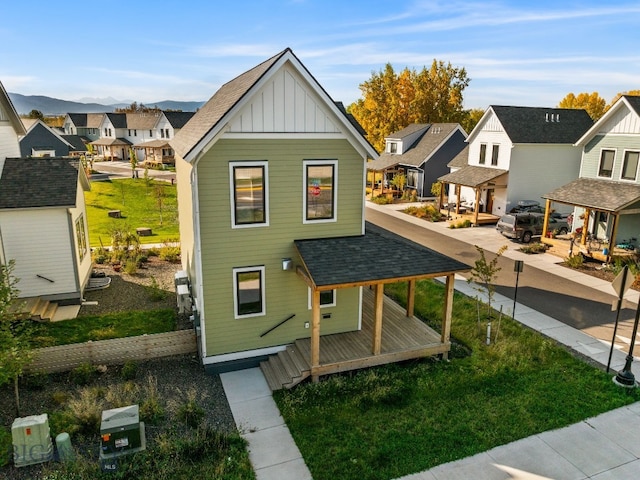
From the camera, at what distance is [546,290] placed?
780 inches

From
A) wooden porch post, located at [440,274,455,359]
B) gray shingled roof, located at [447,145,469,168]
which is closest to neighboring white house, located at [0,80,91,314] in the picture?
wooden porch post, located at [440,274,455,359]

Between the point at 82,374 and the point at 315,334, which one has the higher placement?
the point at 315,334

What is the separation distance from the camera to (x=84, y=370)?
12.3 m

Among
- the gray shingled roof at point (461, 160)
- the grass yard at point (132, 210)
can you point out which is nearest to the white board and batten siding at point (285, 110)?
the grass yard at point (132, 210)

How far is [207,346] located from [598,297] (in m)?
16.5

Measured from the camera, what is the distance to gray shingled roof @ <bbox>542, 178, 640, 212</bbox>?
22.5 metres

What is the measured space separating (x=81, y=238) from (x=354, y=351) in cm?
1304

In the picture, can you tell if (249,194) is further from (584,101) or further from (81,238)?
(584,101)

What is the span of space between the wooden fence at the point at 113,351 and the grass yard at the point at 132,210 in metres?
13.5

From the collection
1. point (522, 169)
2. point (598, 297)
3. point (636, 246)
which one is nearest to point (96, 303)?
point (598, 297)

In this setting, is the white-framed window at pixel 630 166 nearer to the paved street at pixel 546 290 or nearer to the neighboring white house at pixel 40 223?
the paved street at pixel 546 290

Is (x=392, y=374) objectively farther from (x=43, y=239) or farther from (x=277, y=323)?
(x=43, y=239)

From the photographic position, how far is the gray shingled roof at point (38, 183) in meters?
16.3

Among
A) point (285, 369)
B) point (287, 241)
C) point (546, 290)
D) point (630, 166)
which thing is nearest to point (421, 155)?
point (630, 166)
